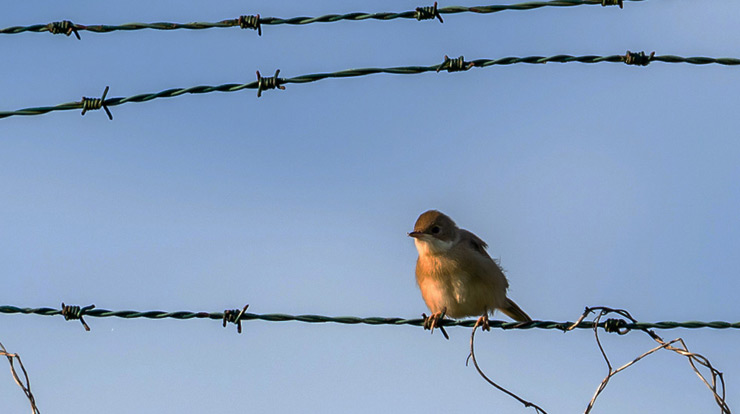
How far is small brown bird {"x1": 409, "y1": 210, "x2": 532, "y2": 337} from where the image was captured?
9195 mm

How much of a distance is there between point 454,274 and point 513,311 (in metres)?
0.96

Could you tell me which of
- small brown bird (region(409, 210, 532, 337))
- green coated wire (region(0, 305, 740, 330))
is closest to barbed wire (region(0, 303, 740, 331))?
green coated wire (region(0, 305, 740, 330))

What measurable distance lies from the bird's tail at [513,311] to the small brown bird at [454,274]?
0.03m

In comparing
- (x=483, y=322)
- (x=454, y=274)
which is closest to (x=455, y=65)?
(x=483, y=322)

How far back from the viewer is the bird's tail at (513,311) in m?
9.80

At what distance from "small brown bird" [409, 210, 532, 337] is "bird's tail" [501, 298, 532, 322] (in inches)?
1.3

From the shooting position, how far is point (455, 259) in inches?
366

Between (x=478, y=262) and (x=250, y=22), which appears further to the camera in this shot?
(x=478, y=262)

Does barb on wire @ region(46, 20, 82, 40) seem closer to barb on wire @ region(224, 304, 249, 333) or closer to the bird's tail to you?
barb on wire @ region(224, 304, 249, 333)

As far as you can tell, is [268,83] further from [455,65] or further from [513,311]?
[513,311]

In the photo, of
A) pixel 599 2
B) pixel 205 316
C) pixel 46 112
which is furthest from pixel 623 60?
pixel 46 112

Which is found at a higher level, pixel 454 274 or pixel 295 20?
pixel 295 20

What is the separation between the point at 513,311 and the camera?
32.4 ft

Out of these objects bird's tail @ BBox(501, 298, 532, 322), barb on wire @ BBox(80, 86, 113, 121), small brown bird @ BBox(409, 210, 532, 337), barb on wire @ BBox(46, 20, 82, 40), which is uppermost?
barb on wire @ BBox(46, 20, 82, 40)
